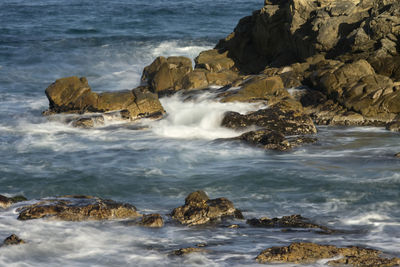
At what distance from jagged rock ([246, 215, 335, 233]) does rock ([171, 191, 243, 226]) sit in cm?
51

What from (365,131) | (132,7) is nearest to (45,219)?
(365,131)

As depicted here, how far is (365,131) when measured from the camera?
64.2ft

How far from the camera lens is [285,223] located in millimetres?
11719

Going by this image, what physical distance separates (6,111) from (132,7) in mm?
31210

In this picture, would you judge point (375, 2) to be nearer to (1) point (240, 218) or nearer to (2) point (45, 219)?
(1) point (240, 218)

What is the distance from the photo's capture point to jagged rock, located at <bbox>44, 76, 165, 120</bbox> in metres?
22.8

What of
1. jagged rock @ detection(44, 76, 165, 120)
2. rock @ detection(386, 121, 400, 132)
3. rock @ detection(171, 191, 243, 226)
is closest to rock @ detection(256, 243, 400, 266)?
rock @ detection(171, 191, 243, 226)

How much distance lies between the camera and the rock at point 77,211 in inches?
464

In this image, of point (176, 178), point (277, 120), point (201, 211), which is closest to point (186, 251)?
point (201, 211)

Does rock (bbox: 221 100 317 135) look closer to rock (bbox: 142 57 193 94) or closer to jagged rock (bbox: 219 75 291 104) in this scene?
jagged rock (bbox: 219 75 291 104)

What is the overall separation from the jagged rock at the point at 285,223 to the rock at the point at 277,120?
7532 mm

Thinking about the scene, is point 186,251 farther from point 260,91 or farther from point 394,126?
point 260,91

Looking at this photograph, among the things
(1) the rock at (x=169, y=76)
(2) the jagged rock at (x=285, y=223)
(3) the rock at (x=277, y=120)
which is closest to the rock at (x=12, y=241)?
(2) the jagged rock at (x=285, y=223)

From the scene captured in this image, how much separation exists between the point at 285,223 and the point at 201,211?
5.21 ft
